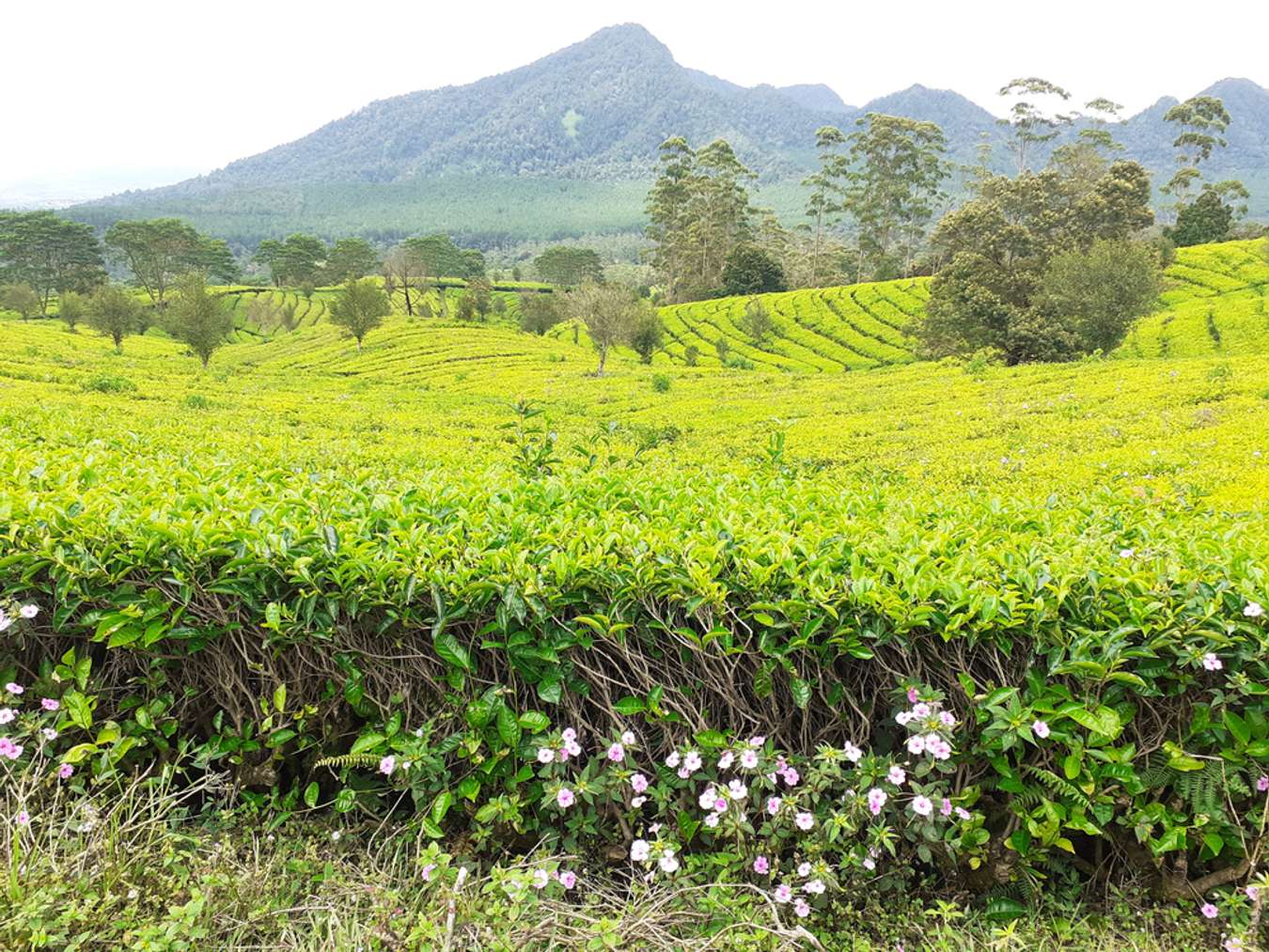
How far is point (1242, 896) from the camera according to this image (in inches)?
95.7

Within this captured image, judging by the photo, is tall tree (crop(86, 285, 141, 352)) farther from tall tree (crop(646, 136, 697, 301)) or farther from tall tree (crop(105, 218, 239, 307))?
tall tree (crop(646, 136, 697, 301))

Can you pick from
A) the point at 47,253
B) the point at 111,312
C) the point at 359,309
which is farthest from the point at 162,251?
the point at 359,309

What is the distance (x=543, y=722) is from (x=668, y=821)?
0.69 metres

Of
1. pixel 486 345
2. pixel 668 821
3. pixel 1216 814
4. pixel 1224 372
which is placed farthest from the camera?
pixel 486 345

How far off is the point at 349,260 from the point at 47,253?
33.8 meters

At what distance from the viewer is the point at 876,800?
2.41 meters

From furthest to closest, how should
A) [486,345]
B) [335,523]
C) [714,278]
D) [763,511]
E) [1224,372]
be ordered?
[714,278]
[486,345]
[1224,372]
[763,511]
[335,523]

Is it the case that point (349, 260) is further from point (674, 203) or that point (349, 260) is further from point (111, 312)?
point (111, 312)

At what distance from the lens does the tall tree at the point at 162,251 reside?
8300 cm

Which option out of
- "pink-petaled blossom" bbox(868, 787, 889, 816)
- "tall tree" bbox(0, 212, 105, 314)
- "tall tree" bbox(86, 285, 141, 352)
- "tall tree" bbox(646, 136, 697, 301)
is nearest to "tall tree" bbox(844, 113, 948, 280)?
"tall tree" bbox(646, 136, 697, 301)

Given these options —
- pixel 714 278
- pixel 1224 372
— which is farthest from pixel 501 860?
pixel 714 278

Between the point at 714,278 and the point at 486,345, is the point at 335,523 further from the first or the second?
the point at 714,278

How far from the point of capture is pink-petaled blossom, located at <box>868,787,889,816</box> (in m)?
2.39

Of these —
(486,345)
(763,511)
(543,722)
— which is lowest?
(486,345)
